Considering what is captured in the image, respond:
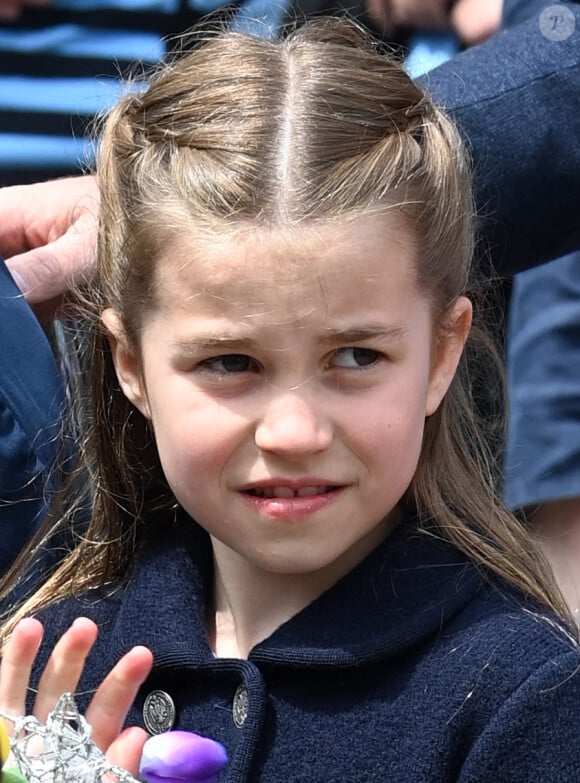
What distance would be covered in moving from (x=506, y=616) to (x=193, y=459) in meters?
0.35

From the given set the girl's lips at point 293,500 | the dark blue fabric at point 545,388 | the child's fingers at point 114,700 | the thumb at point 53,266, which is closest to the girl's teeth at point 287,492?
the girl's lips at point 293,500

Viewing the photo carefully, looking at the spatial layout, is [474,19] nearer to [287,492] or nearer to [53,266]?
[53,266]

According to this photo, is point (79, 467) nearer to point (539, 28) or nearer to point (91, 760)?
point (91, 760)

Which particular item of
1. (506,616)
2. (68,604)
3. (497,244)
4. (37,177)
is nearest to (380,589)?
(506,616)

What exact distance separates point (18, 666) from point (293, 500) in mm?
321

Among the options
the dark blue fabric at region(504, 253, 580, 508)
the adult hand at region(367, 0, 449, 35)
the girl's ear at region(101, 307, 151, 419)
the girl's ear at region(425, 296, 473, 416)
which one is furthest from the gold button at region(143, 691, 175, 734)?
the adult hand at region(367, 0, 449, 35)

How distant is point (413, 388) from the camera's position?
59.5 inches

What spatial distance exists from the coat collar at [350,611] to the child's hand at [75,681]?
0.79ft

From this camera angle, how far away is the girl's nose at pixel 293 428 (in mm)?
1428

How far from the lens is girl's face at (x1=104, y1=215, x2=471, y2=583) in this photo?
4.74 feet

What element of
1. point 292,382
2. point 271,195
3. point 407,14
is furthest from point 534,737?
point 407,14

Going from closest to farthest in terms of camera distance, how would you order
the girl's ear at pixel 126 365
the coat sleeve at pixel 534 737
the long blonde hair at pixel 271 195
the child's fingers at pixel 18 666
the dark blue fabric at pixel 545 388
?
1. the child's fingers at pixel 18 666
2. the coat sleeve at pixel 534 737
3. the long blonde hair at pixel 271 195
4. the girl's ear at pixel 126 365
5. the dark blue fabric at pixel 545 388

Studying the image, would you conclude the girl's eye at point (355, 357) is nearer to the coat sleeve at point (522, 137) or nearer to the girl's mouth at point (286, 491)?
the girl's mouth at point (286, 491)

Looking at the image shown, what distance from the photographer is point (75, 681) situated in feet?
4.41
